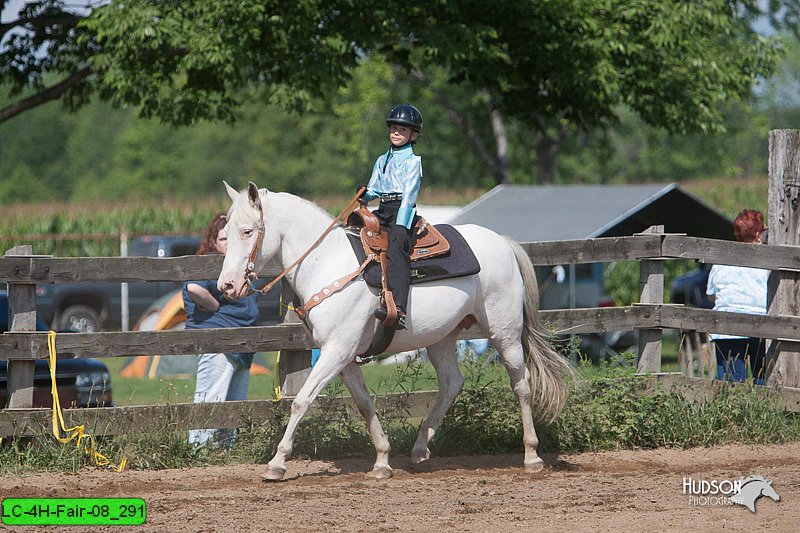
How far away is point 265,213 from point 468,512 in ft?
7.54

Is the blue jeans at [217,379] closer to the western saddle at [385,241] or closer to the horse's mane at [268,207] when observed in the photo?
the horse's mane at [268,207]

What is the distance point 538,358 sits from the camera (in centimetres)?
721

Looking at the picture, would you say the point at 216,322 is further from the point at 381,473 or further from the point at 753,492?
the point at 753,492

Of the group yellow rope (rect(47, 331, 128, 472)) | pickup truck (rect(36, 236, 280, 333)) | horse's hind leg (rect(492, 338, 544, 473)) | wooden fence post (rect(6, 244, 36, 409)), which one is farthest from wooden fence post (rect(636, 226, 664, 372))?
pickup truck (rect(36, 236, 280, 333))

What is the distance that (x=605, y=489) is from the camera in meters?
6.29

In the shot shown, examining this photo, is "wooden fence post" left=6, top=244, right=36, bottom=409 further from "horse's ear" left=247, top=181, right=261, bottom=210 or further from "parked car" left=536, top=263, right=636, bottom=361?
"parked car" left=536, top=263, right=636, bottom=361

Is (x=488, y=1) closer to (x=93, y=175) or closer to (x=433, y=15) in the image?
(x=433, y=15)

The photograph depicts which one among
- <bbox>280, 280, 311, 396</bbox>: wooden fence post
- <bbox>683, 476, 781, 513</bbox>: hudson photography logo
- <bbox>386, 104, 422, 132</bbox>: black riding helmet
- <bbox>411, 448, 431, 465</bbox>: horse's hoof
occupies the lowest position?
<bbox>411, 448, 431, 465</bbox>: horse's hoof

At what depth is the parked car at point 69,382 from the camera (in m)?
7.66

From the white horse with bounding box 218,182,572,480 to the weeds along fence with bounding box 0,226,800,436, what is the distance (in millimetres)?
640

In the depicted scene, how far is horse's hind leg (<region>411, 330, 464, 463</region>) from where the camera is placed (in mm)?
7074

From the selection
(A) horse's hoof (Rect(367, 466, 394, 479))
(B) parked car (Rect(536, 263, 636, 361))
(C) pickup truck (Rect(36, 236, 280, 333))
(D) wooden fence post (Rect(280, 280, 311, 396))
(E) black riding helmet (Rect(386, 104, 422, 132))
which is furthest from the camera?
(C) pickup truck (Rect(36, 236, 280, 333))

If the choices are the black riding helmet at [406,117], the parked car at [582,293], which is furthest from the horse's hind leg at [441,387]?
the parked car at [582,293]

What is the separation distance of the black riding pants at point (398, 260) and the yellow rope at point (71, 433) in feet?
7.60
